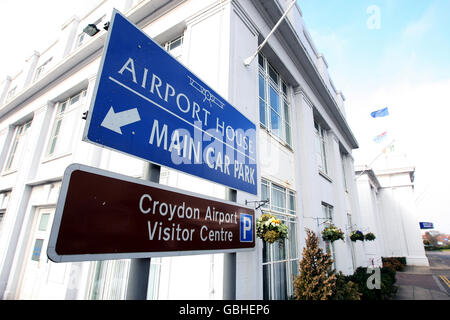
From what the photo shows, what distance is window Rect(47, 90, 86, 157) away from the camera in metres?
8.13

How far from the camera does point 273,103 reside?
23.7 ft

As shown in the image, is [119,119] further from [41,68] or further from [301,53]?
[41,68]

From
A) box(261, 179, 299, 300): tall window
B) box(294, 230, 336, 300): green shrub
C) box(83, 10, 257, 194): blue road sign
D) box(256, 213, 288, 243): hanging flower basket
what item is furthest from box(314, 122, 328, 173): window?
box(83, 10, 257, 194): blue road sign

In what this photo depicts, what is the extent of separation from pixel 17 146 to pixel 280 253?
40.7 ft

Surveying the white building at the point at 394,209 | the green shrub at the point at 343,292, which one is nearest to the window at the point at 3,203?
the green shrub at the point at 343,292

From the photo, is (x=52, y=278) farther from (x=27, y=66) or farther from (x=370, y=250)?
(x=370, y=250)

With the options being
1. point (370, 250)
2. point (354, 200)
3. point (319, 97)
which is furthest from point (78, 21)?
point (370, 250)

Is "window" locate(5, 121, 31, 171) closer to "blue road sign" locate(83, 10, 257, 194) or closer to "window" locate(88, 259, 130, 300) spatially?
"window" locate(88, 259, 130, 300)

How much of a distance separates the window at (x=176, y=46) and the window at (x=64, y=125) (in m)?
4.24

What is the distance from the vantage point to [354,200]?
13.8 m

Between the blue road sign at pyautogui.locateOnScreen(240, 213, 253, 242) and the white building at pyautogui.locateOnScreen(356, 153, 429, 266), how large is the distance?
72.7 feet

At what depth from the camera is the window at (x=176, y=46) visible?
6.13 metres
